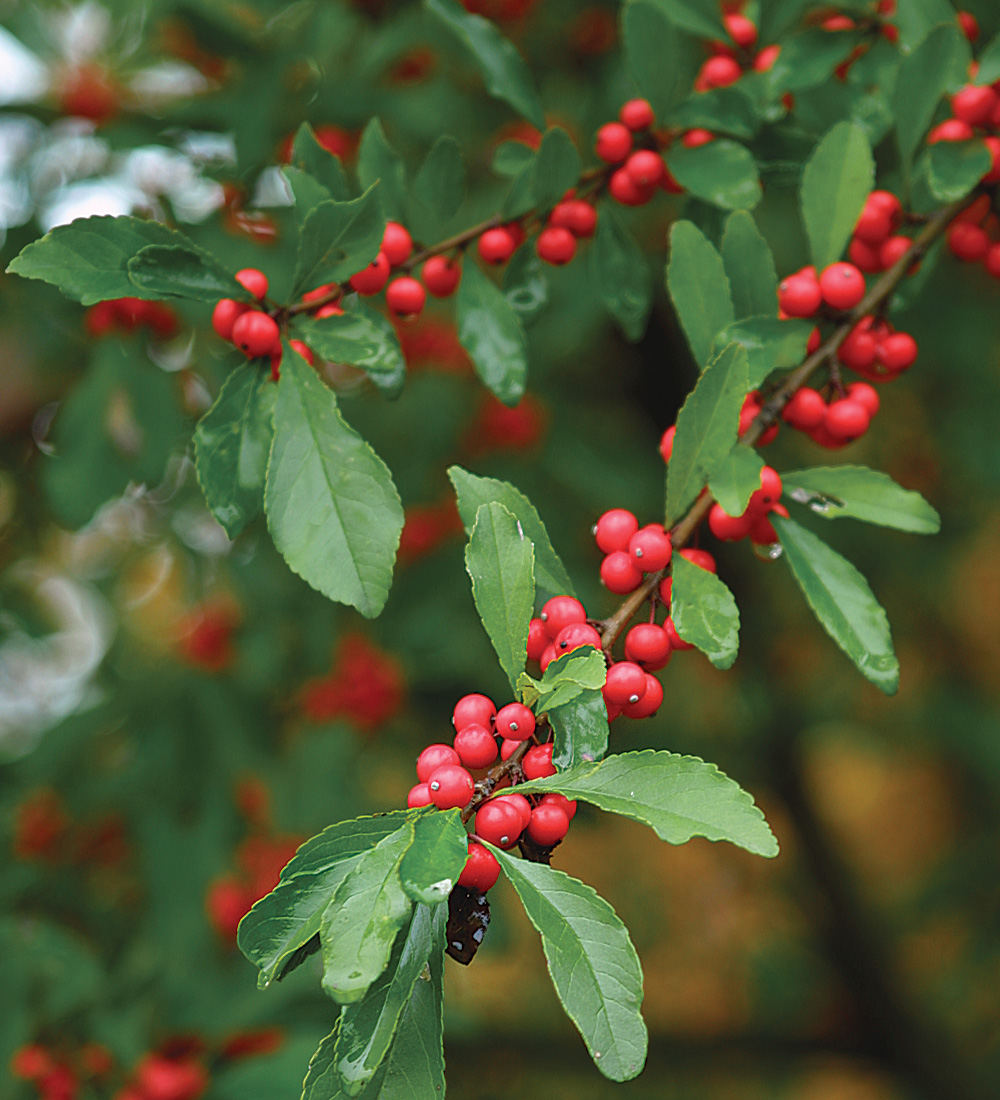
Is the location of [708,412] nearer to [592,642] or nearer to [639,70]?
[592,642]

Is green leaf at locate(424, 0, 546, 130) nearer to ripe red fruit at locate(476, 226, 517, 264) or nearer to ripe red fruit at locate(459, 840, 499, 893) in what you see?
ripe red fruit at locate(476, 226, 517, 264)

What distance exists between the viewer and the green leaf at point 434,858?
524mm

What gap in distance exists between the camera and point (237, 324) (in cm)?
83

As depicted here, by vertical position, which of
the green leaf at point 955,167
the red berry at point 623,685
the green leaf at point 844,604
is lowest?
the red berry at point 623,685

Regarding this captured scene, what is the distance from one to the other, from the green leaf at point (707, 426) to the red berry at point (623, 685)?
166mm

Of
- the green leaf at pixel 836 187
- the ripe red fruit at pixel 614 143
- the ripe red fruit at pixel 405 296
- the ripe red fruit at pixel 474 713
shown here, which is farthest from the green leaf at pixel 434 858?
the ripe red fruit at pixel 614 143

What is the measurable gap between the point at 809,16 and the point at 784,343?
0.69 metres

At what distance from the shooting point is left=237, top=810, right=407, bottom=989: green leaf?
0.58 metres

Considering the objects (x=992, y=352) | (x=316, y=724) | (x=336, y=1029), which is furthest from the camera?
(x=992, y=352)

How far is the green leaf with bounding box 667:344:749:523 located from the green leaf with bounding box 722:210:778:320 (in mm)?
215

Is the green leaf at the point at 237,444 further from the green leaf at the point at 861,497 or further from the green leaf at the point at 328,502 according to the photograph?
the green leaf at the point at 861,497

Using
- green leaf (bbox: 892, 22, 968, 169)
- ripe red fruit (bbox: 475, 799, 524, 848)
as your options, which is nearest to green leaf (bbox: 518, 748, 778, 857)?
ripe red fruit (bbox: 475, 799, 524, 848)

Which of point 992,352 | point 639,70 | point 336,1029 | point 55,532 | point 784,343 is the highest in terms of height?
point 639,70

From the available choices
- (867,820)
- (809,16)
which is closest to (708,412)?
(809,16)
